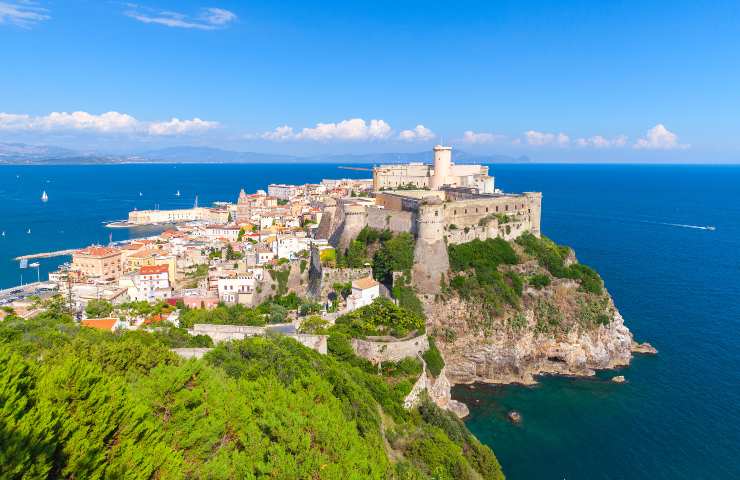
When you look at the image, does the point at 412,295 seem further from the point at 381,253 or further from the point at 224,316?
the point at 224,316

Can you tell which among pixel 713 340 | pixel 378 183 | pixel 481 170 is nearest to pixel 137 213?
pixel 378 183

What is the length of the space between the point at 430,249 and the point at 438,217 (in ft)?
6.74

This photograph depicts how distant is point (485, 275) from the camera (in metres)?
32.6

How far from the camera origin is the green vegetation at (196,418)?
8.20 m

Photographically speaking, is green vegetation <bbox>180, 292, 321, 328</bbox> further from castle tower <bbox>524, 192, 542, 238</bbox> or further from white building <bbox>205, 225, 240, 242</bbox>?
white building <bbox>205, 225, 240, 242</bbox>

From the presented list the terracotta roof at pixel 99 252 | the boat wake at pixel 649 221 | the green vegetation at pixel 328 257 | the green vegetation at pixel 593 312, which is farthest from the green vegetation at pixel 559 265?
the boat wake at pixel 649 221

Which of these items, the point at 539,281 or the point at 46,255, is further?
the point at 46,255

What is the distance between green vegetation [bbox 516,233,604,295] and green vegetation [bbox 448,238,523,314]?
2.12 metres

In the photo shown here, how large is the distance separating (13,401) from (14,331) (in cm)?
1222

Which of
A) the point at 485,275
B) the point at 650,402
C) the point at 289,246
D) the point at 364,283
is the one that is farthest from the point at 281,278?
the point at 650,402

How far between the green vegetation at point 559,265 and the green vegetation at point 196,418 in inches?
725

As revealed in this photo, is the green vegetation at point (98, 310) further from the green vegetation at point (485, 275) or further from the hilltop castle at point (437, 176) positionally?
the hilltop castle at point (437, 176)

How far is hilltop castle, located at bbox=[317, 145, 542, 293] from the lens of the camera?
32.2 metres

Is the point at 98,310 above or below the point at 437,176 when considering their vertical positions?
below
